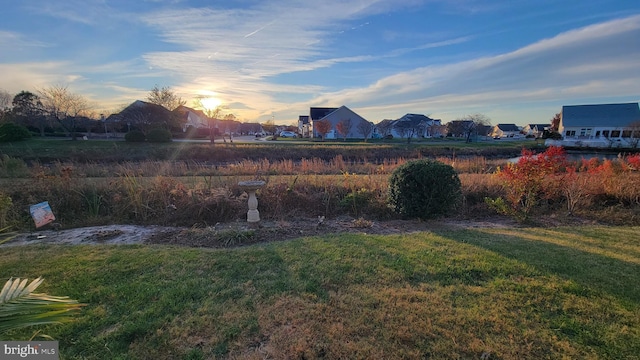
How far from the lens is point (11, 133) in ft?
73.6

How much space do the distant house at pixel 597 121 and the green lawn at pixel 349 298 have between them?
1830 inches

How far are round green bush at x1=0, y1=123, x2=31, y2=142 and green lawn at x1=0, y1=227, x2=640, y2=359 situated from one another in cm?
2545

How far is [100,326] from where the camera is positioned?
2713 millimetres

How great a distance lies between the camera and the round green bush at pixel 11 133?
69.8ft

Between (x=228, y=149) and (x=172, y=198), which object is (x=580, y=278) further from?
(x=228, y=149)

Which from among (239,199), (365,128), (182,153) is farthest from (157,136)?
(365,128)

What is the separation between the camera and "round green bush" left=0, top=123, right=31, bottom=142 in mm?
21278

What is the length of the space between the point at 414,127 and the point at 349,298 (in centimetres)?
4880

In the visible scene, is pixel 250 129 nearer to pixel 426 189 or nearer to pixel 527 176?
pixel 426 189

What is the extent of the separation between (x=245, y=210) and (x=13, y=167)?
9692mm

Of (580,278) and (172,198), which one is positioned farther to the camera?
(172,198)

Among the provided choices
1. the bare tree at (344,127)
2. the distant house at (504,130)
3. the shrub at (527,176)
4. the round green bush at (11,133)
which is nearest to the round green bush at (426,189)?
the shrub at (527,176)

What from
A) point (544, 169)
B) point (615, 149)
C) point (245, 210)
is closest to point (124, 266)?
point (245, 210)

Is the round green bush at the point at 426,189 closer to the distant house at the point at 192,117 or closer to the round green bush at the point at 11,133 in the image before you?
the round green bush at the point at 11,133
